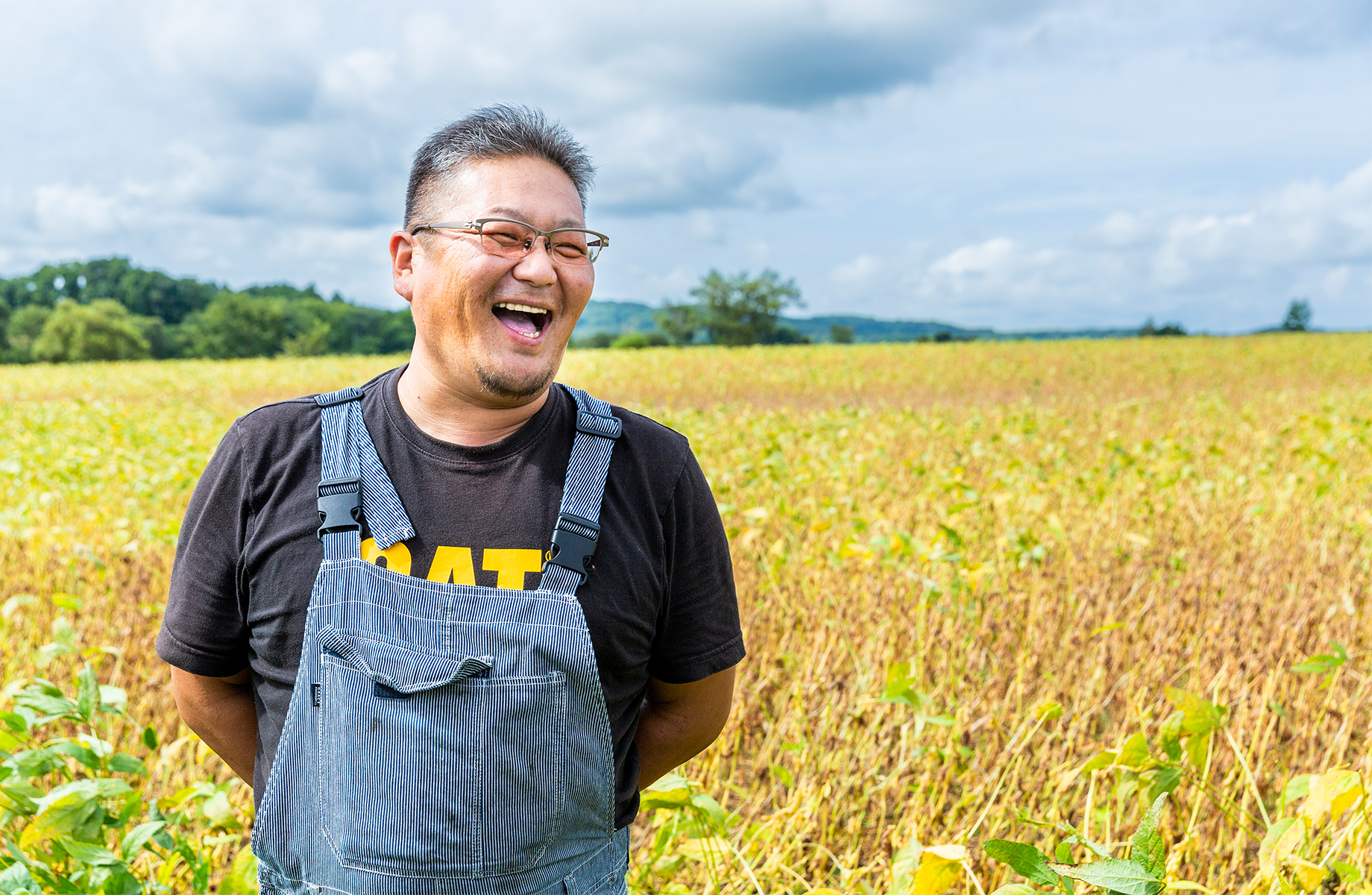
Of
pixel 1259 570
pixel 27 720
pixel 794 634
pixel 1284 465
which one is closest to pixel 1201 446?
pixel 1284 465

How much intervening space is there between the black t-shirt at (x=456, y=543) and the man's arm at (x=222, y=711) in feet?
0.18

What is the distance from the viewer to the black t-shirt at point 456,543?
53.6 inches

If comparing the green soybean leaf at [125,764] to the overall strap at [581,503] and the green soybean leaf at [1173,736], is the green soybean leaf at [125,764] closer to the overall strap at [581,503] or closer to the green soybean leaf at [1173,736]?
the overall strap at [581,503]

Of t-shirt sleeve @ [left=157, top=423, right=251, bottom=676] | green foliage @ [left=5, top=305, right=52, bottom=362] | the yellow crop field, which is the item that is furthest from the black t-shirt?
green foliage @ [left=5, top=305, right=52, bottom=362]

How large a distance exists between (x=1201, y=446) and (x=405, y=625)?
341 inches

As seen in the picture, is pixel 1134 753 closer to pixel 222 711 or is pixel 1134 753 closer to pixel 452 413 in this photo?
pixel 452 413

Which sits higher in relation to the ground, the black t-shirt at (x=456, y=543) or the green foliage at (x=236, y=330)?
Result: the green foliage at (x=236, y=330)

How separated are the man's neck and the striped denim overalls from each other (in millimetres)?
170

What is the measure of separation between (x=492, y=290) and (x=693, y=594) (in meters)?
0.61

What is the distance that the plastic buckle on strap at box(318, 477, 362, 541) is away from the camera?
131 cm

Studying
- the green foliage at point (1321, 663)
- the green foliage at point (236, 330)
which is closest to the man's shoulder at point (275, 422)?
the green foliage at point (1321, 663)

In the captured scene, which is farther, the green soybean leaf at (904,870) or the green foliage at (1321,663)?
the green foliage at (1321,663)

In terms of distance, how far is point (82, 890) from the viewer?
1685 mm

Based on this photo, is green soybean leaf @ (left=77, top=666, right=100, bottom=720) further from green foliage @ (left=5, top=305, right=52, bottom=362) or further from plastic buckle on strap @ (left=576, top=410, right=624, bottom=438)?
green foliage @ (left=5, top=305, right=52, bottom=362)
